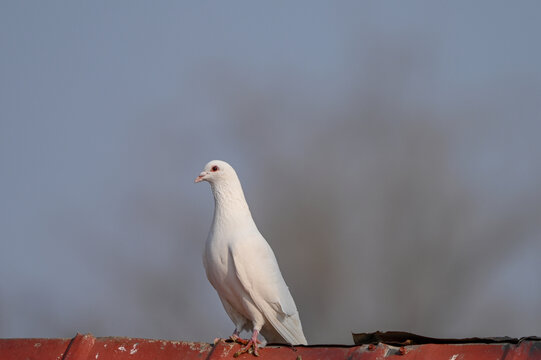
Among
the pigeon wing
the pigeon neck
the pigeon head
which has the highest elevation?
the pigeon head

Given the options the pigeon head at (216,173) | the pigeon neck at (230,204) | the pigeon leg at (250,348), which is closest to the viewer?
the pigeon leg at (250,348)

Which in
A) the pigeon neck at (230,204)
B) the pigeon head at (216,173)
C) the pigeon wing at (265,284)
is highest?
the pigeon head at (216,173)

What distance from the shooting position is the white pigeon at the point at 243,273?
643cm

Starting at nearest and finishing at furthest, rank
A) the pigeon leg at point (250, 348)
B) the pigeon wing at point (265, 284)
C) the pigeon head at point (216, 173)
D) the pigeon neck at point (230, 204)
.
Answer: the pigeon leg at point (250, 348) < the pigeon wing at point (265, 284) < the pigeon neck at point (230, 204) < the pigeon head at point (216, 173)

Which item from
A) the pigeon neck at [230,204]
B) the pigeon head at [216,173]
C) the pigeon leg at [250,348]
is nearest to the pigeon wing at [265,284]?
the pigeon neck at [230,204]

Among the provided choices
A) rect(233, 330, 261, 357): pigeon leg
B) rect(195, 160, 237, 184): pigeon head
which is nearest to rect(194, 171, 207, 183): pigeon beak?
rect(195, 160, 237, 184): pigeon head

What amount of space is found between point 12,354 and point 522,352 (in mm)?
2977

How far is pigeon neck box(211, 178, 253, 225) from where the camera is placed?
21.9ft

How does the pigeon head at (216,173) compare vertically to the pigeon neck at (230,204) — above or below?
above

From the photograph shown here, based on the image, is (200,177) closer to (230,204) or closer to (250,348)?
(230,204)

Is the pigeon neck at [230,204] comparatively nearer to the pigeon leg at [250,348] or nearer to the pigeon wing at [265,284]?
the pigeon wing at [265,284]

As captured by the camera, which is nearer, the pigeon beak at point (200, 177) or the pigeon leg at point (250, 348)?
the pigeon leg at point (250, 348)

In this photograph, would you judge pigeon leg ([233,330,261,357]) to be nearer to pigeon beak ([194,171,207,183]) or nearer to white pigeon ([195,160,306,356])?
white pigeon ([195,160,306,356])

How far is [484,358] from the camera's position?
4320 millimetres
